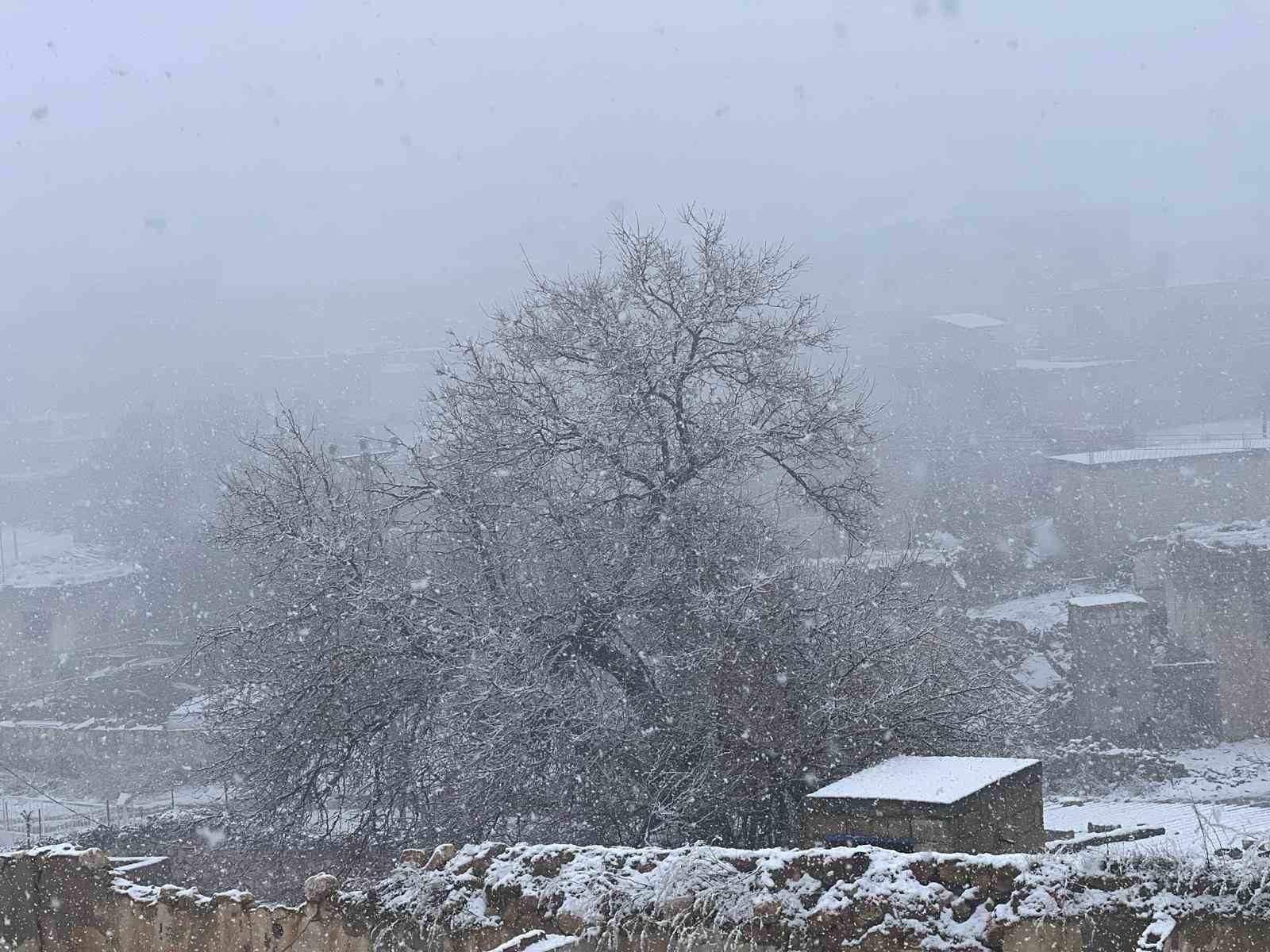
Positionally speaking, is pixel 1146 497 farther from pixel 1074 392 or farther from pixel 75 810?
pixel 75 810

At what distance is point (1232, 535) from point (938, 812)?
1260 inches

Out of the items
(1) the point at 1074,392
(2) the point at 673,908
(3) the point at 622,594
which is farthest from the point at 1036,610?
(2) the point at 673,908

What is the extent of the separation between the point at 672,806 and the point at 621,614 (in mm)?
2425

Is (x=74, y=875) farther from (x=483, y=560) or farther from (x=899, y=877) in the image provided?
(x=483, y=560)

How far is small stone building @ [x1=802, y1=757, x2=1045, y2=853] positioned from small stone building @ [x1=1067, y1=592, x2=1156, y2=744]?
2391 cm

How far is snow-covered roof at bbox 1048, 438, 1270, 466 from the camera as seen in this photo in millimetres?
43719

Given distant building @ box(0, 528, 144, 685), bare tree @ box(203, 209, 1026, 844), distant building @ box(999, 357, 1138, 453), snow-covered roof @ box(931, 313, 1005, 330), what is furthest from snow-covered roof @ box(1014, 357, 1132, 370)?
bare tree @ box(203, 209, 1026, 844)

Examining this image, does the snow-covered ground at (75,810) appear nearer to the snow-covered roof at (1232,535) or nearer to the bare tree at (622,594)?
the bare tree at (622,594)

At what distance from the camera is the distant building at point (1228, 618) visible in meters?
31.3

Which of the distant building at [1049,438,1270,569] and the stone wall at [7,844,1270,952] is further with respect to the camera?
the distant building at [1049,438,1270,569]

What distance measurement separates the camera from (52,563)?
167 feet

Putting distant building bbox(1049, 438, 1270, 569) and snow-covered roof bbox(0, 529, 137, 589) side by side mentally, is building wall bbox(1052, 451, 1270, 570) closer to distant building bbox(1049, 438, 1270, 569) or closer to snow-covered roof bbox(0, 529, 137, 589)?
distant building bbox(1049, 438, 1270, 569)

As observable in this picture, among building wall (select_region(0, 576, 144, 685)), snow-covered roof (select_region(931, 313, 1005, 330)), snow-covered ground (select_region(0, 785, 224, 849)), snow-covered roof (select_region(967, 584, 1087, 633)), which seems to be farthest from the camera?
snow-covered roof (select_region(931, 313, 1005, 330))

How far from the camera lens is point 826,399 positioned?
13414 mm
